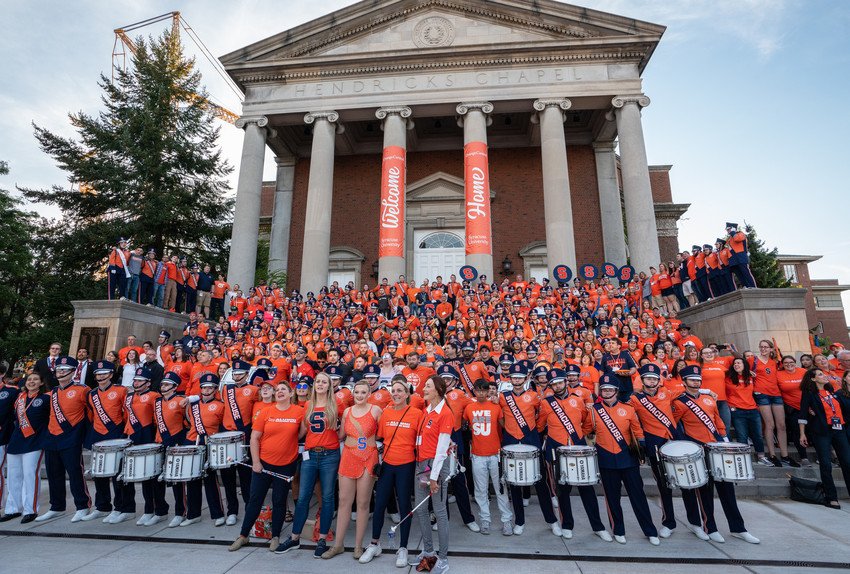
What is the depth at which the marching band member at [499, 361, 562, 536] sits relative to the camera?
6242mm

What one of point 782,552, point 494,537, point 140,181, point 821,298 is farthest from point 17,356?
point 821,298

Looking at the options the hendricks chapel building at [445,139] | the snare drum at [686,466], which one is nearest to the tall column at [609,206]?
the hendricks chapel building at [445,139]

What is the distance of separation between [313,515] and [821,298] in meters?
59.6

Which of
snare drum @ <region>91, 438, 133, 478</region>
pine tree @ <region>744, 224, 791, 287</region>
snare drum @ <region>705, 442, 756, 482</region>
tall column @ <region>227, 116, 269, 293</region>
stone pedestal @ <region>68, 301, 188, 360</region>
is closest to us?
snare drum @ <region>705, 442, 756, 482</region>

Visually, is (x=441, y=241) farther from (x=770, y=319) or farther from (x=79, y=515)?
(x=79, y=515)

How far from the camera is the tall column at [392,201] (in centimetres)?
1884

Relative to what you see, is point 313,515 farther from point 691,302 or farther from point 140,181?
point 140,181

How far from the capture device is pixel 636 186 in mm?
19141

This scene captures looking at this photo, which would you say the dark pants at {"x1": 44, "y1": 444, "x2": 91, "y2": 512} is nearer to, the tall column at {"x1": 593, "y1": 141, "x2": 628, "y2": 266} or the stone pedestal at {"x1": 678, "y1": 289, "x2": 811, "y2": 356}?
the stone pedestal at {"x1": 678, "y1": 289, "x2": 811, "y2": 356}

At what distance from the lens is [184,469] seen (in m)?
6.23

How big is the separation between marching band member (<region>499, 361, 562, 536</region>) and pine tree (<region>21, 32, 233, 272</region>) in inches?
880

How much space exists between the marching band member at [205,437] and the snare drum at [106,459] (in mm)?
943

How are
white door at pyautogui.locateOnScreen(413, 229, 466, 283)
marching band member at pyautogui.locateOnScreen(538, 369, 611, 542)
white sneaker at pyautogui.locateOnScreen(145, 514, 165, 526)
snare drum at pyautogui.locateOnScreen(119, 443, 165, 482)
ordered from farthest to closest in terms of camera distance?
white door at pyautogui.locateOnScreen(413, 229, 466, 283) → white sneaker at pyautogui.locateOnScreen(145, 514, 165, 526) → snare drum at pyautogui.locateOnScreen(119, 443, 165, 482) → marching band member at pyautogui.locateOnScreen(538, 369, 611, 542)

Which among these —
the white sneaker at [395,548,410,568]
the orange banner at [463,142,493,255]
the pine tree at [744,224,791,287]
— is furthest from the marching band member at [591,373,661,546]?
the pine tree at [744,224,791,287]
